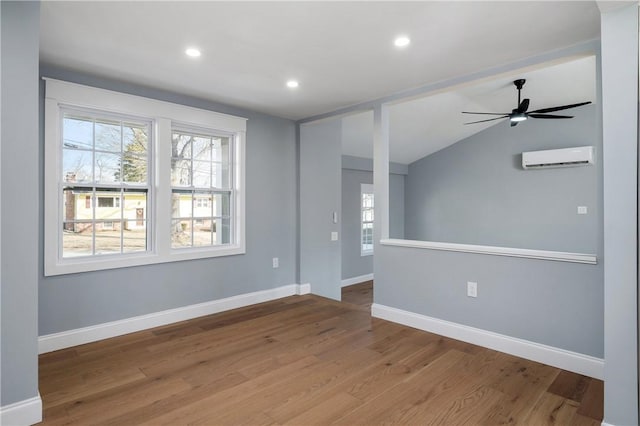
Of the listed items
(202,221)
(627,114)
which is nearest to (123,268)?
(202,221)

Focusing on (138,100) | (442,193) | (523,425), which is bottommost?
(523,425)

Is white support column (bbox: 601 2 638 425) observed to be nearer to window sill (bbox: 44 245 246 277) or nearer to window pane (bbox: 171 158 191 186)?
window sill (bbox: 44 245 246 277)

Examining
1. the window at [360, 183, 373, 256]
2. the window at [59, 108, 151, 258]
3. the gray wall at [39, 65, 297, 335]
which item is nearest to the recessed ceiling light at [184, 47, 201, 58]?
the gray wall at [39, 65, 297, 335]

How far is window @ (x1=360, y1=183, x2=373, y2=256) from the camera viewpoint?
22.1ft

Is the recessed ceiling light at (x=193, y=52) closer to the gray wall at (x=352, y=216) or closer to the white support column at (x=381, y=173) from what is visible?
the white support column at (x=381, y=173)

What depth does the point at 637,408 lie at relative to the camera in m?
1.78

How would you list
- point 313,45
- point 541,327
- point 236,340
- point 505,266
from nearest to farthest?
point 313,45, point 541,327, point 505,266, point 236,340

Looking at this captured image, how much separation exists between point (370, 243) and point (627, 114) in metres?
5.36

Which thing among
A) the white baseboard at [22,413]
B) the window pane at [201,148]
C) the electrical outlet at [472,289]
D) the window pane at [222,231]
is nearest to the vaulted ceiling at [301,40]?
the window pane at [201,148]

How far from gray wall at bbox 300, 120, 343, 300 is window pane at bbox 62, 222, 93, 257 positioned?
2.44 meters

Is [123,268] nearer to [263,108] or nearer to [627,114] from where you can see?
[263,108]

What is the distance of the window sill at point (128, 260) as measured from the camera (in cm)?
300

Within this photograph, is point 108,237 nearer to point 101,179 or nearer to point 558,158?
point 101,179

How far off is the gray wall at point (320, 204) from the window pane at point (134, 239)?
197 centimetres
